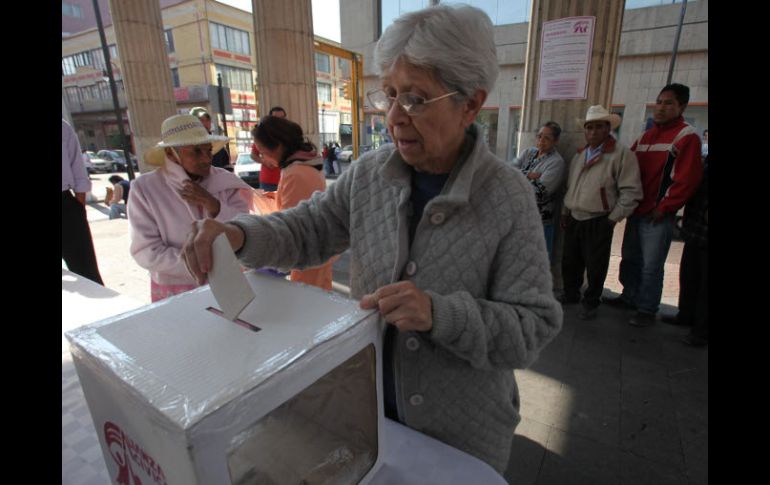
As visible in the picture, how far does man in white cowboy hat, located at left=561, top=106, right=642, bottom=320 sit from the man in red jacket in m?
0.15

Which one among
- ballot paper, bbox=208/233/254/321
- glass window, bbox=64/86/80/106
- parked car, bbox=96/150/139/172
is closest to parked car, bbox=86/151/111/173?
parked car, bbox=96/150/139/172

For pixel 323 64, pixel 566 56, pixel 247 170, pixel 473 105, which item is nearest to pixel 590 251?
pixel 566 56

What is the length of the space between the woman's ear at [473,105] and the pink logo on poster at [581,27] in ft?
9.23

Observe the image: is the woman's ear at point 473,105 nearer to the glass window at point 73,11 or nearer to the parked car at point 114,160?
the parked car at point 114,160

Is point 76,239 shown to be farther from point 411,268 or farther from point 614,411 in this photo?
point 614,411

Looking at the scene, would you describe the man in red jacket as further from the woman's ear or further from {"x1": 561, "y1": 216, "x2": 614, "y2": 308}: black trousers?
the woman's ear

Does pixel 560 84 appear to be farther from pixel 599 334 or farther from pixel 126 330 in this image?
pixel 126 330

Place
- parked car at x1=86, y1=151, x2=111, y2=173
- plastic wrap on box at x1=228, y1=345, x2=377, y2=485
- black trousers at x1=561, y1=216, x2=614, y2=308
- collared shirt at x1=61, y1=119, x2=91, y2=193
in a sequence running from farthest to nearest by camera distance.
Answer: parked car at x1=86, y1=151, x2=111, y2=173
black trousers at x1=561, y1=216, x2=614, y2=308
collared shirt at x1=61, y1=119, x2=91, y2=193
plastic wrap on box at x1=228, y1=345, x2=377, y2=485

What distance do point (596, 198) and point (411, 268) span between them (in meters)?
2.83

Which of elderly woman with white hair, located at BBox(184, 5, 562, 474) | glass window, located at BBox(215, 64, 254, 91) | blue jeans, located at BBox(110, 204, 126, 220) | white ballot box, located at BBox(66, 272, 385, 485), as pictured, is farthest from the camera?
glass window, located at BBox(215, 64, 254, 91)

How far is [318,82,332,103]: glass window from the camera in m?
29.4

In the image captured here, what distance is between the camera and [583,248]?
3.40 metres

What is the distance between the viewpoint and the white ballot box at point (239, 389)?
0.51 meters

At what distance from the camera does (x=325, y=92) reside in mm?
29953
